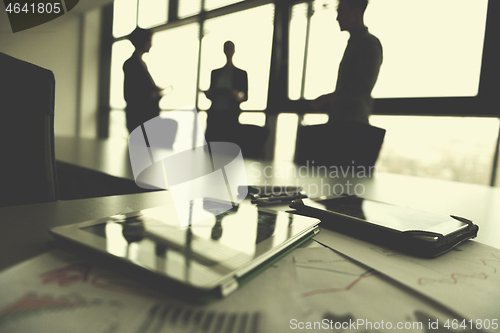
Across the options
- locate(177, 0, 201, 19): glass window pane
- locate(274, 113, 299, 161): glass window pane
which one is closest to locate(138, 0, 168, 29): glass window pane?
locate(177, 0, 201, 19): glass window pane

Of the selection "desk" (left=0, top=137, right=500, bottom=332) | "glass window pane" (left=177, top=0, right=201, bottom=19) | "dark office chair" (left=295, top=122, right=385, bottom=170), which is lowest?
"desk" (left=0, top=137, right=500, bottom=332)

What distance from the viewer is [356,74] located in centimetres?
152

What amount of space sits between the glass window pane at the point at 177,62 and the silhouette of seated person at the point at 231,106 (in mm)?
2358

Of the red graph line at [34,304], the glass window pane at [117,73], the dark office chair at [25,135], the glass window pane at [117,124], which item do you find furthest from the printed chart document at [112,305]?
the glass window pane at [117,73]

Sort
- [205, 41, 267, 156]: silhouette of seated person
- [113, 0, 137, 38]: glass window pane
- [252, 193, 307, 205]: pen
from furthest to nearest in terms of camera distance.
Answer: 1. [113, 0, 137, 38]: glass window pane
2. [205, 41, 267, 156]: silhouette of seated person
3. [252, 193, 307, 205]: pen

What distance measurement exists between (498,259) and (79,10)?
7.90 metres

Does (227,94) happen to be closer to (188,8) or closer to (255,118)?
(255,118)

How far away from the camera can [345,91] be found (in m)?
1.56

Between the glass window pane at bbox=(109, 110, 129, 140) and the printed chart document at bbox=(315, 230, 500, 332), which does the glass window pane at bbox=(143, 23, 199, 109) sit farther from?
the printed chart document at bbox=(315, 230, 500, 332)

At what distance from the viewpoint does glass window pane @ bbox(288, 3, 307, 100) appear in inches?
132

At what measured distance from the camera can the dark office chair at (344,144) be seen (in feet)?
4.96

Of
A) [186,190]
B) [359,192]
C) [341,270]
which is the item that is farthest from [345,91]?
[341,270]

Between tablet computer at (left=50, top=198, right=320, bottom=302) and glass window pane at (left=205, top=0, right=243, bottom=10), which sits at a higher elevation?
glass window pane at (left=205, top=0, right=243, bottom=10)

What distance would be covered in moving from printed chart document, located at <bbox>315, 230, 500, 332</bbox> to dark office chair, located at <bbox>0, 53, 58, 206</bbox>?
768 millimetres
